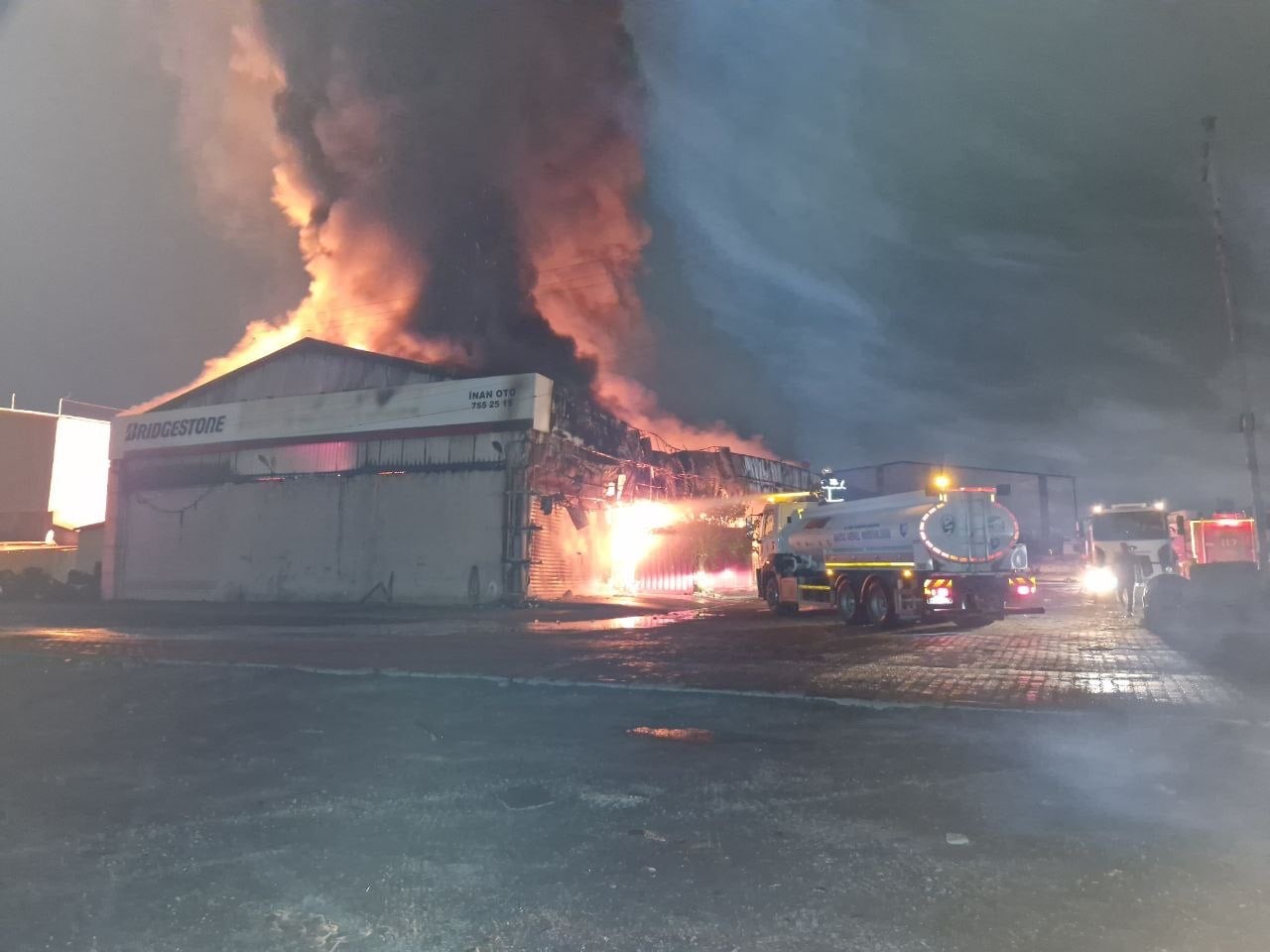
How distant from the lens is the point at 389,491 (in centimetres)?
2852

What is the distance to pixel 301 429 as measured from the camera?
1186 inches

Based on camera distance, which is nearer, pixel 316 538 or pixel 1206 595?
pixel 1206 595

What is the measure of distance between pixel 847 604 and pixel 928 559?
2.35 metres

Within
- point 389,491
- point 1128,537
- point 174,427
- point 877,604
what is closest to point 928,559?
point 877,604

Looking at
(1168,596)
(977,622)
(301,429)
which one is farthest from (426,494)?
(1168,596)

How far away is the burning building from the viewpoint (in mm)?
27359

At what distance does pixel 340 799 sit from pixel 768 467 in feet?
123

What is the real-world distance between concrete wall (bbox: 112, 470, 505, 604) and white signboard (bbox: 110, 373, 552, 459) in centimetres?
182

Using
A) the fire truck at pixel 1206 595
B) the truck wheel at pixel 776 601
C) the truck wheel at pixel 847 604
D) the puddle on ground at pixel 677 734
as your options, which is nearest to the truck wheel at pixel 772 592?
the truck wheel at pixel 776 601

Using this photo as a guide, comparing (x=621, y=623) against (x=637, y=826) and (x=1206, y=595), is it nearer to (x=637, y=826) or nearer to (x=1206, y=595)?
(x=1206, y=595)

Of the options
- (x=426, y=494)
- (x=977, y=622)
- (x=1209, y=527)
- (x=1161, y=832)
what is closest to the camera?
(x=1161, y=832)

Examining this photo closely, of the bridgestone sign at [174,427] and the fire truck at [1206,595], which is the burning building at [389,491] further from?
the fire truck at [1206,595]

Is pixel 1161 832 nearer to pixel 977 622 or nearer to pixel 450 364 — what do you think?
pixel 977 622

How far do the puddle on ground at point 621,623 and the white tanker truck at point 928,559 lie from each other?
13.3ft
